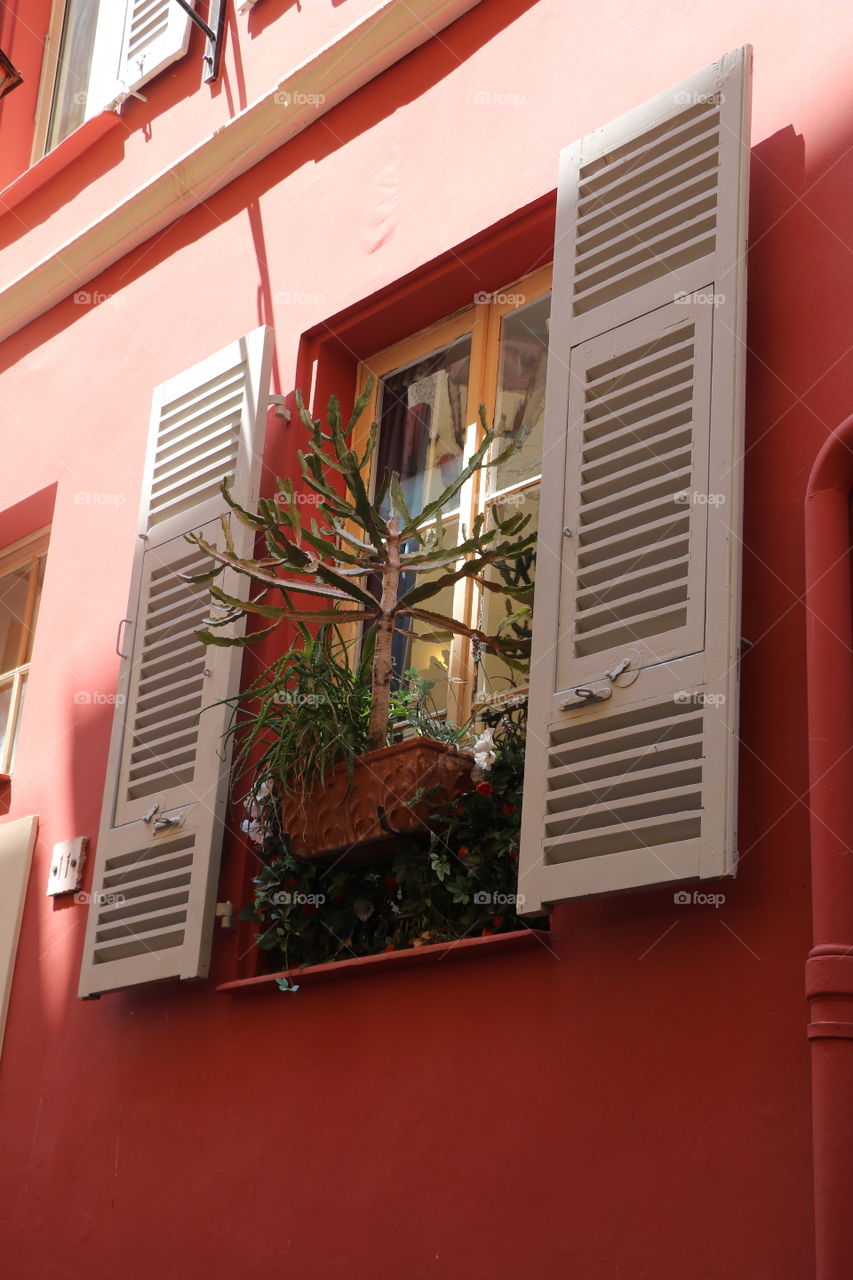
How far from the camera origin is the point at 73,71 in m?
7.79

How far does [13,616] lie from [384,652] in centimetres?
270

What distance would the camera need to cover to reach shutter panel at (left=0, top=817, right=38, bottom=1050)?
17.8ft

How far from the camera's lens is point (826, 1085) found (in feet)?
10.2

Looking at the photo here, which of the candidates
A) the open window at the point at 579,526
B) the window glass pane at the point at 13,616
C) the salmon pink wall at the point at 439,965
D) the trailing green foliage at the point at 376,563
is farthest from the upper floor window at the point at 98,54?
the trailing green foliage at the point at 376,563

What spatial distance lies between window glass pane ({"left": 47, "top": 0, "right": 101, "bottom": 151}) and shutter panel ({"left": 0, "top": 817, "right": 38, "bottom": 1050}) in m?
3.50

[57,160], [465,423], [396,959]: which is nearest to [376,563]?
[465,423]

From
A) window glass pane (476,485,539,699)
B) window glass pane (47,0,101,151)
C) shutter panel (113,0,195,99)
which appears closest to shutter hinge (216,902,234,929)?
window glass pane (476,485,539,699)

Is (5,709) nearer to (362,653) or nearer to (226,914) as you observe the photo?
(226,914)

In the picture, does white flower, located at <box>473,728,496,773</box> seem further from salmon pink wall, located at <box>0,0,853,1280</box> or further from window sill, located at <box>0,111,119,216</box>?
window sill, located at <box>0,111,119,216</box>

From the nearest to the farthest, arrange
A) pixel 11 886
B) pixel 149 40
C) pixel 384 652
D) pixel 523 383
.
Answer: pixel 384 652
pixel 523 383
pixel 11 886
pixel 149 40

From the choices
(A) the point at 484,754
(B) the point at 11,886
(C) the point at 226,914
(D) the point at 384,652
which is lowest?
(C) the point at 226,914

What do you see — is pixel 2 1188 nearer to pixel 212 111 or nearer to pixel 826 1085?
pixel 826 1085

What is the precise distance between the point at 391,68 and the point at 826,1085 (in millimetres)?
3776

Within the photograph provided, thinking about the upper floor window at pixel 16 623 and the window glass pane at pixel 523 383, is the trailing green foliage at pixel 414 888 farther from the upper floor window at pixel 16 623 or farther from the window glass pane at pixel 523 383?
the upper floor window at pixel 16 623
